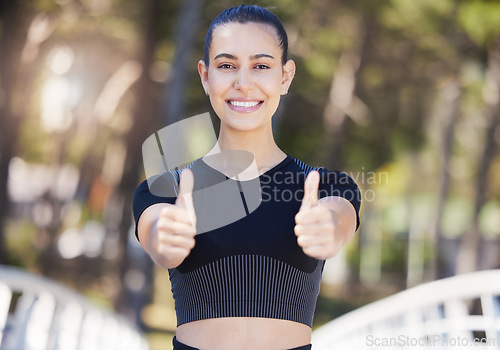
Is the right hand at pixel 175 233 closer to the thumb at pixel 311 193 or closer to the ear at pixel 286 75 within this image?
the thumb at pixel 311 193

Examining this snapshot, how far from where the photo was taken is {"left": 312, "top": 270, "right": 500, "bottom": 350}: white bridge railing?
A: 3.43 meters

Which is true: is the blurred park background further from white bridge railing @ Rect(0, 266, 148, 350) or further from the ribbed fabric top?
the ribbed fabric top

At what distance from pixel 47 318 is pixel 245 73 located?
3.32 metres

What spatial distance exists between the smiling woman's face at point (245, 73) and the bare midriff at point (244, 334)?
61 cm

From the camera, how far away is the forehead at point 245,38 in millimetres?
2037

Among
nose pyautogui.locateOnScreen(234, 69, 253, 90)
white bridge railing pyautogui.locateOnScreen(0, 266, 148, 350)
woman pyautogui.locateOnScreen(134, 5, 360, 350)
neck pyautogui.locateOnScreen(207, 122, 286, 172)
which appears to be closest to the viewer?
woman pyautogui.locateOnScreen(134, 5, 360, 350)

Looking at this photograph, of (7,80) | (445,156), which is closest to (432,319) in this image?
(7,80)

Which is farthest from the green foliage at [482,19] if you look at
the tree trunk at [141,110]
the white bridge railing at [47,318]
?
the white bridge railing at [47,318]

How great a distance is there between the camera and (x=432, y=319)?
13.8 ft

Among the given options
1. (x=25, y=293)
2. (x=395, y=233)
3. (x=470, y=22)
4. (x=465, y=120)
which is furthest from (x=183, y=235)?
(x=395, y=233)

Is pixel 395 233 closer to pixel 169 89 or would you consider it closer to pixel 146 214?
pixel 169 89

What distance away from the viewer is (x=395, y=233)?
4238 cm

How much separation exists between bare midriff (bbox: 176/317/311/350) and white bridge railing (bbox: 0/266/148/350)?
240 centimetres

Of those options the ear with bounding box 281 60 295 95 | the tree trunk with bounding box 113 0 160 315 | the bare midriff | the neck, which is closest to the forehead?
the ear with bounding box 281 60 295 95
